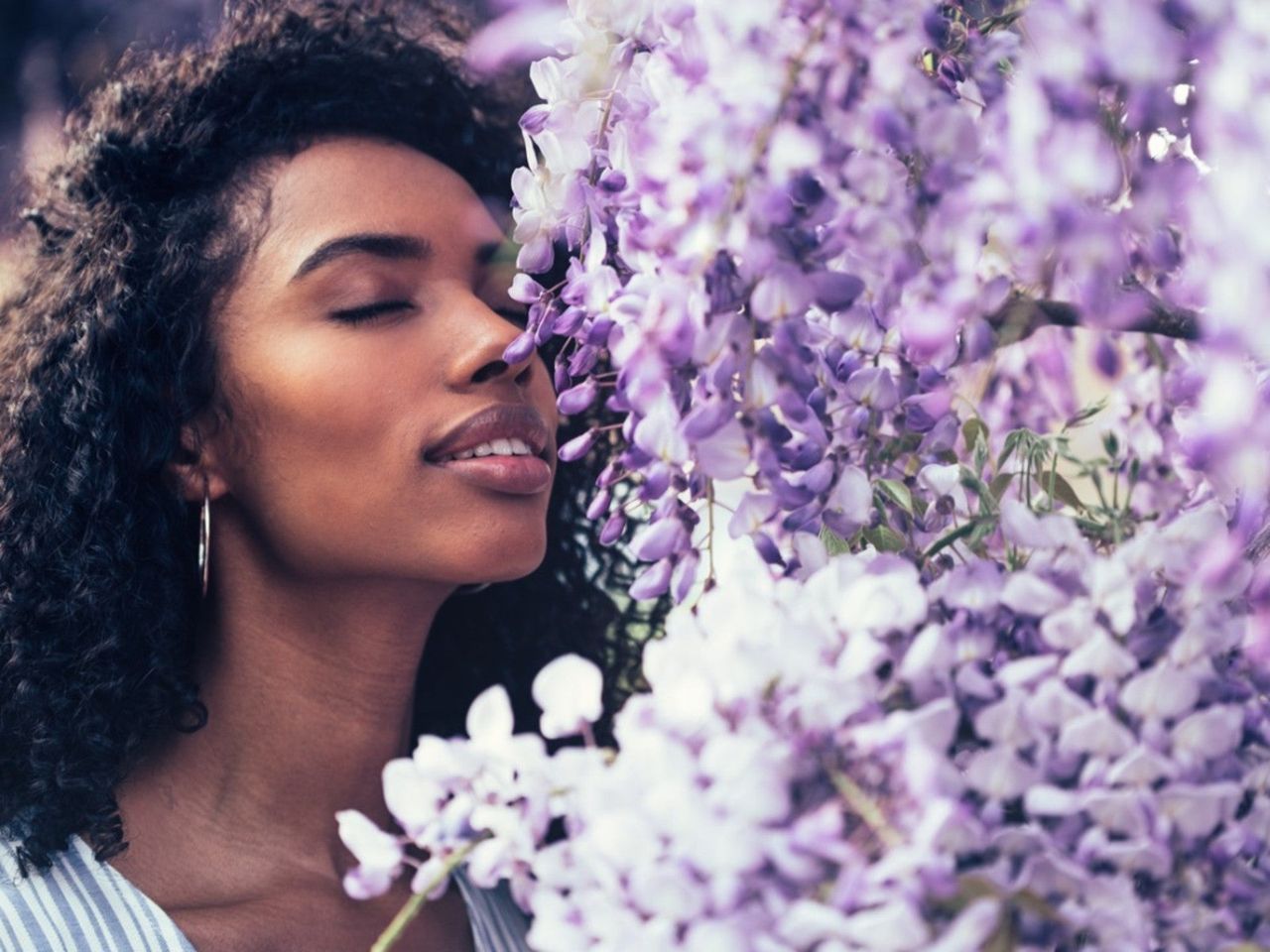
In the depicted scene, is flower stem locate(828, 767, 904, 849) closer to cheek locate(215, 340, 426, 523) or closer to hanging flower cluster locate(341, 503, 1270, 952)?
hanging flower cluster locate(341, 503, 1270, 952)

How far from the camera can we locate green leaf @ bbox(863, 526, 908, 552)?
0.75 m

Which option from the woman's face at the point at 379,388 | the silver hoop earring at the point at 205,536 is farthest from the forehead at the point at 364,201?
the silver hoop earring at the point at 205,536

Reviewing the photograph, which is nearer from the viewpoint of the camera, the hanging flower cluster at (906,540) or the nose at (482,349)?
the hanging flower cluster at (906,540)

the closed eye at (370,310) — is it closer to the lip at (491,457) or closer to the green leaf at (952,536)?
the lip at (491,457)

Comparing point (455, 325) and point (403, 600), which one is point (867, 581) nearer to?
point (455, 325)

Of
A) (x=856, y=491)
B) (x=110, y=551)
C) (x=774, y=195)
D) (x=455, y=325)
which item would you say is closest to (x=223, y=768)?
(x=110, y=551)

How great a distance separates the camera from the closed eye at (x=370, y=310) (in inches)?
49.6

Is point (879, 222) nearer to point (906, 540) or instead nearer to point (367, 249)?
point (906, 540)

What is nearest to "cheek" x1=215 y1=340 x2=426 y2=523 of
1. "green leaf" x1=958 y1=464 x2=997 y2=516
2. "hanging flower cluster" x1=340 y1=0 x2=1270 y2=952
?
"hanging flower cluster" x1=340 y1=0 x2=1270 y2=952

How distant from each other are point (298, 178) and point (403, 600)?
0.42 m

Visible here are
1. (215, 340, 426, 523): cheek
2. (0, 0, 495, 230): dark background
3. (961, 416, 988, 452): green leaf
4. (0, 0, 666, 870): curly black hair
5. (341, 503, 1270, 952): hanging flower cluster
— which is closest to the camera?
(341, 503, 1270, 952): hanging flower cluster

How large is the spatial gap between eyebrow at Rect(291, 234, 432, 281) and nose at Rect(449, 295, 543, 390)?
7 cm

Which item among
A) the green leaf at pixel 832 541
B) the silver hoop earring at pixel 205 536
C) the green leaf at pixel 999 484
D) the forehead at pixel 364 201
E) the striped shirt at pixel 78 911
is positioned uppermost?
the forehead at pixel 364 201

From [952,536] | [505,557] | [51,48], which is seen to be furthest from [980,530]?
[51,48]
